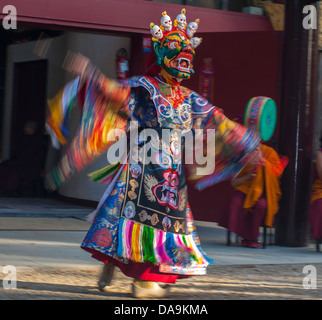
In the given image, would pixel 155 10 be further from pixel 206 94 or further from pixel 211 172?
pixel 211 172

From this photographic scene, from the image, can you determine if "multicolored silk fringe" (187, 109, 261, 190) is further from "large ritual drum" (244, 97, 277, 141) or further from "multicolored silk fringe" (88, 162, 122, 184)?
"large ritual drum" (244, 97, 277, 141)

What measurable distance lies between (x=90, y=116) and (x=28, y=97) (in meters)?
8.51

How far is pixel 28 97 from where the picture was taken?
13.5 meters

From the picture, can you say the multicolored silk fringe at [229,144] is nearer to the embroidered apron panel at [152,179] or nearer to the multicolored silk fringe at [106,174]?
the embroidered apron panel at [152,179]

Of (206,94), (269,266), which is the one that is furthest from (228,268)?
(206,94)

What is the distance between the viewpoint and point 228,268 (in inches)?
260

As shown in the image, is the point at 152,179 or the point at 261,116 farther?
the point at 261,116

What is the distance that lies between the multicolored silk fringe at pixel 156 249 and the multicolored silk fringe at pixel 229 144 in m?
0.79

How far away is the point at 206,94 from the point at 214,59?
50 cm

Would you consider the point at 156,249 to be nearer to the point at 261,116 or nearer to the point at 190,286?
the point at 190,286

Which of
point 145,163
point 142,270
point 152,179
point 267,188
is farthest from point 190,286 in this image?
point 267,188

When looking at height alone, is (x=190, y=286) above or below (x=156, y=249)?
below

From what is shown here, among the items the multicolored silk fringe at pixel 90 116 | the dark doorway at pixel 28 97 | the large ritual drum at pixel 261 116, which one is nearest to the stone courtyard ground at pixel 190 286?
the multicolored silk fringe at pixel 90 116

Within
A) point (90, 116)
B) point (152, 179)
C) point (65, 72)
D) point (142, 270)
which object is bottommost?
point (142, 270)
